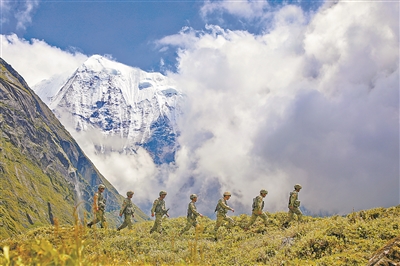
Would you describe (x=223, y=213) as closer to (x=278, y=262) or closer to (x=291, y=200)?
(x=291, y=200)

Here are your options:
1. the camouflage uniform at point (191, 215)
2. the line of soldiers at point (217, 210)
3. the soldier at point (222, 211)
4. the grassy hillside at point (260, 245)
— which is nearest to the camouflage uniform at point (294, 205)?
the line of soldiers at point (217, 210)

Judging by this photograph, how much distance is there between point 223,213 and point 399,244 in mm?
18487

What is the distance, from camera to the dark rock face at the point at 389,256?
8174 mm

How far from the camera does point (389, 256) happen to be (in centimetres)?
834

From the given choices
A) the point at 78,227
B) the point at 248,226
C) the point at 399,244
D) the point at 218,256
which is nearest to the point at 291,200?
the point at 248,226

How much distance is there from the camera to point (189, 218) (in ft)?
86.3

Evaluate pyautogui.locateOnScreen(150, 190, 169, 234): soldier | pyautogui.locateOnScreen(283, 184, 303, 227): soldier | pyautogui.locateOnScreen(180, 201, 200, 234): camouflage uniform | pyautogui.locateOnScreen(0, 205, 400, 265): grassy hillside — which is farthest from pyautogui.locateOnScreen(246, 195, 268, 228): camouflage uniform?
pyautogui.locateOnScreen(150, 190, 169, 234): soldier

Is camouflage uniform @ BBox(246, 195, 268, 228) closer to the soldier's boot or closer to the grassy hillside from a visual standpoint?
the grassy hillside

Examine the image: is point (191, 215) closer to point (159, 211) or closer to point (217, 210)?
point (217, 210)

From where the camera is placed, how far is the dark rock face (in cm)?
817

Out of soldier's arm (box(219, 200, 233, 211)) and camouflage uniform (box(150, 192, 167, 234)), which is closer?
soldier's arm (box(219, 200, 233, 211))

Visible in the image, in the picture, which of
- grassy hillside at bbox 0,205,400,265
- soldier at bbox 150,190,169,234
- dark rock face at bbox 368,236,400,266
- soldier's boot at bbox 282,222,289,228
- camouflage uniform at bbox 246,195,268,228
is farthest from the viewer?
soldier at bbox 150,190,169,234

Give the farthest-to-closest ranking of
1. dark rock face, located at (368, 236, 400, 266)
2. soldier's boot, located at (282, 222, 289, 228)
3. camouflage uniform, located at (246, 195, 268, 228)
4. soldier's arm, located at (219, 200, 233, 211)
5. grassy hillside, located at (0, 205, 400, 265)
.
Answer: soldier's boot, located at (282, 222, 289, 228), soldier's arm, located at (219, 200, 233, 211), camouflage uniform, located at (246, 195, 268, 228), grassy hillside, located at (0, 205, 400, 265), dark rock face, located at (368, 236, 400, 266)

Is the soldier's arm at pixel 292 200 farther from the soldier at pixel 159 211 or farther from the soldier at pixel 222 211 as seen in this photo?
the soldier at pixel 159 211
